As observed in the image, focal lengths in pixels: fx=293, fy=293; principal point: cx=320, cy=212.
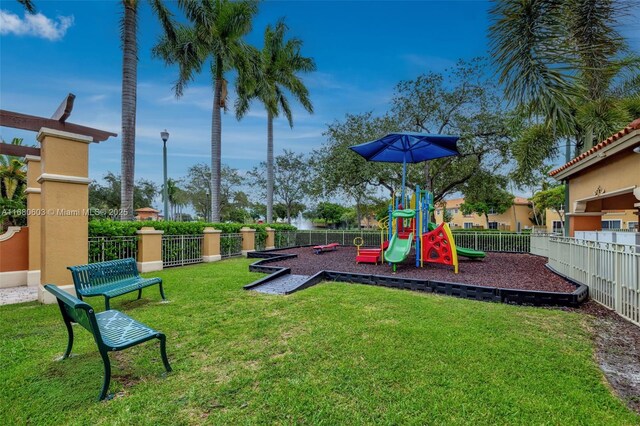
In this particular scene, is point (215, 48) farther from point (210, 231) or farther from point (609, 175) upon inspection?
point (609, 175)

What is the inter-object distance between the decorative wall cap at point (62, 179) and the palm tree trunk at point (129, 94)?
594 cm

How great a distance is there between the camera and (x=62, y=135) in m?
5.84

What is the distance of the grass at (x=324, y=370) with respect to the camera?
2402mm

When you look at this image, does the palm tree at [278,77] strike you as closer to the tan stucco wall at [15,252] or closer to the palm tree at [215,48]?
the palm tree at [215,48]

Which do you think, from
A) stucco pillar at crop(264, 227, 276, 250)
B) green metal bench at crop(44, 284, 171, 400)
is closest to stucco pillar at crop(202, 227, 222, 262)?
stucco pillar at crop(264, 227, 276, 250)

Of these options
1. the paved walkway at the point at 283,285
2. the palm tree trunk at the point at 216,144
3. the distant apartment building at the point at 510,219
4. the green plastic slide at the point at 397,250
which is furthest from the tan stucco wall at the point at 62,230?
the distant apartment building at the point at 510,219

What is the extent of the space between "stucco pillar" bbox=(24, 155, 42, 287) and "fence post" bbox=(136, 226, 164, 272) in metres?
2.57

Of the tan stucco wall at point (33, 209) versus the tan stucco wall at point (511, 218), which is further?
the tan stucco wall at point (511, 218)

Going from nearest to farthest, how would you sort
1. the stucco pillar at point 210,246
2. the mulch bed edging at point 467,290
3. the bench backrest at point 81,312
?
1. the bench backrest at point 81,312
2. the mulch bed edging at point 467,290
3. the stucco pillar at point 210,246

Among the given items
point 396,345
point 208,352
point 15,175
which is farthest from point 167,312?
point 15,175

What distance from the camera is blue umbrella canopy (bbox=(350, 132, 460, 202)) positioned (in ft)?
32.7

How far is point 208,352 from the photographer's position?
356 centimetres

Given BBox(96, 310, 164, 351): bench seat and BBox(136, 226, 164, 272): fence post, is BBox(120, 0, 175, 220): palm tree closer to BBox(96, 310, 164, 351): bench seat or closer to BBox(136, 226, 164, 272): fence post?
BBox(136, 226, 164, 272): fence post

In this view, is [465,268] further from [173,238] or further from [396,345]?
[173,238]
